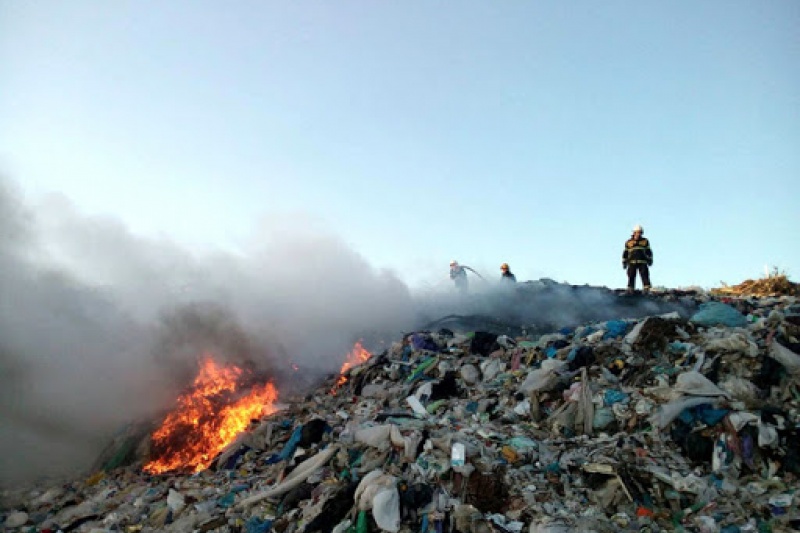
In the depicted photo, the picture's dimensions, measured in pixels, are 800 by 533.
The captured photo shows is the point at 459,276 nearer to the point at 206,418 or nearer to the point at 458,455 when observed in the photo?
the point at 206,418

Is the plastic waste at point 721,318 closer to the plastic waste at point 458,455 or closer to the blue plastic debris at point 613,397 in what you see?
the blue plastic debris at point 613,397

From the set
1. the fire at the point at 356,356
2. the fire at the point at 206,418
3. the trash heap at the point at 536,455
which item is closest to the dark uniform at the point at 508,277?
the fire at the point at 356,356

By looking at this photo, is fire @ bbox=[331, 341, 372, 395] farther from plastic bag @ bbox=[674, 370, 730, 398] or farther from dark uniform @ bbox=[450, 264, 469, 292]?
plastic bag @ bbox=[674, 370, 730, 398]

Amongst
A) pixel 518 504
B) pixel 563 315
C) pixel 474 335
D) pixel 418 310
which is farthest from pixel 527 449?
pixel 418 310

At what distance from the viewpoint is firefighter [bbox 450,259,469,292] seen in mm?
14788

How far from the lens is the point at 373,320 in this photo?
12750 mm

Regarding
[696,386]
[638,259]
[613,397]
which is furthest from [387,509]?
[638,259]

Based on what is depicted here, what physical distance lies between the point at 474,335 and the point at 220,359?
6.49m

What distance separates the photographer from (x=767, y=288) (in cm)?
1260

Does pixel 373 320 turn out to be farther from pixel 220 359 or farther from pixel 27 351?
pixel 27 351

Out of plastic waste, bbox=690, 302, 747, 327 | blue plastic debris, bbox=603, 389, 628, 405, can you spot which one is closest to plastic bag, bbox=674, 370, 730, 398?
blue plastic debris, bbox=603, 389, 628, 405

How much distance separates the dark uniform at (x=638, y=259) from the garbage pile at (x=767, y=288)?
7.77 feet

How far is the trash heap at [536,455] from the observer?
12.4ft

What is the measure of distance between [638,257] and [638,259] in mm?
60
